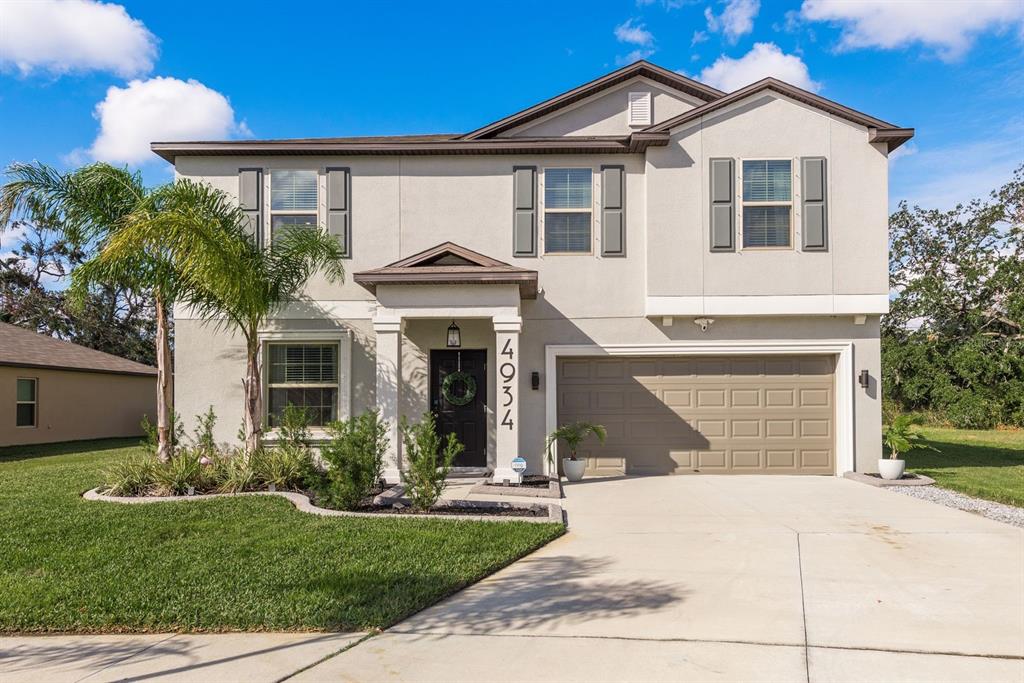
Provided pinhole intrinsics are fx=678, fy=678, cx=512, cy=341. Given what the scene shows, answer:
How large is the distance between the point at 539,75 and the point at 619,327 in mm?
7499

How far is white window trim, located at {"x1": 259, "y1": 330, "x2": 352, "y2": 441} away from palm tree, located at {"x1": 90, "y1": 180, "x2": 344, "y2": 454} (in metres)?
0.37

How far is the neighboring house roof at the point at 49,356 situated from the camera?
711 inches

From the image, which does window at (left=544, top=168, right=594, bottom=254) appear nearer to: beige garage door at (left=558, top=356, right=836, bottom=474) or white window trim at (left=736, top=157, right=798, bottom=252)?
beige garage door at (left=558, top=356, right=836, bottom=474)

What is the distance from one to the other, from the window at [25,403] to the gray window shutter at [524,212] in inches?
590

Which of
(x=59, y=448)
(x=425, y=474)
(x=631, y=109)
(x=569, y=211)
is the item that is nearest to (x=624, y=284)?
(x=569, y=211)

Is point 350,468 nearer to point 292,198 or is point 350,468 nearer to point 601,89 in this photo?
point 292,198

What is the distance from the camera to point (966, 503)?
8898mm

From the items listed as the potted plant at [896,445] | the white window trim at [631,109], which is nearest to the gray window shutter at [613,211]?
the white window trim at [631,109]

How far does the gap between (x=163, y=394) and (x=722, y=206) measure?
364 inches

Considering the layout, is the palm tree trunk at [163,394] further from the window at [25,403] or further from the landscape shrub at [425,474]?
the window at [25,403]

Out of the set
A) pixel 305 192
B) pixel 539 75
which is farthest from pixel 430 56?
pixel 305 192

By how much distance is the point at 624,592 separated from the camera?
516 centimetres

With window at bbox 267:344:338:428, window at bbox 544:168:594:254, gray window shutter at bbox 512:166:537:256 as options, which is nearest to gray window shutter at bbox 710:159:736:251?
window at bbox 544:168:594:254

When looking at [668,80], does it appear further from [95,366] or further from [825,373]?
[95,366]
